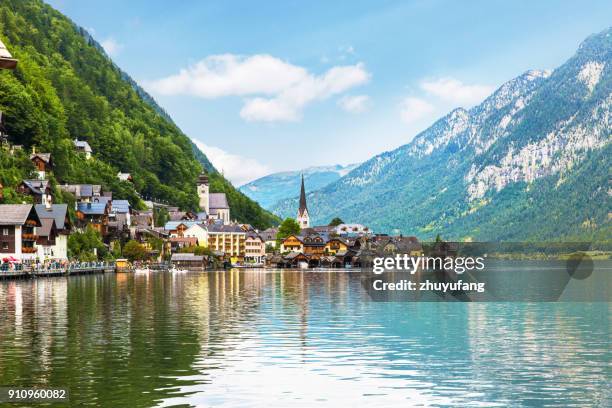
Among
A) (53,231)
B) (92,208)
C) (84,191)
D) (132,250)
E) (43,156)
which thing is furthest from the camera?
(84,191)

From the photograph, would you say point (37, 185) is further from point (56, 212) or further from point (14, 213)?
point (14, 213)

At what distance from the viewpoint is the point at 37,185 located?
151 meters

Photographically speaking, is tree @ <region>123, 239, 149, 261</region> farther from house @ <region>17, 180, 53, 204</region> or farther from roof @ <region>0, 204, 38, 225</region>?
roof @ <region>0, 204, 38, 225</region>

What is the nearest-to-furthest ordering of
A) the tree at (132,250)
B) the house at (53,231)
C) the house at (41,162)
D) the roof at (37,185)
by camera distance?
1. the house at (53,231)
2. the roof at (37,185)
3. the house at (41,162)
4. the tree at (132,250)

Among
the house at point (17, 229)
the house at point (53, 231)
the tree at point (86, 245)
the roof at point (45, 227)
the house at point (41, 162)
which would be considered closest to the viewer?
the house at point (17, 229)

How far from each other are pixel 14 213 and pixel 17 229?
2350mm

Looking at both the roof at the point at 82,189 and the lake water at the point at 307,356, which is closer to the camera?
the lake water at the point at 307,356

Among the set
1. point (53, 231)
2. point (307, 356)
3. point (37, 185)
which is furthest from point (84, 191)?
point (307, 356)

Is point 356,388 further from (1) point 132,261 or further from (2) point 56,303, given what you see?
(1) point 132,261

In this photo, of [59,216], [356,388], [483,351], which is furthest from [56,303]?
[59,216]

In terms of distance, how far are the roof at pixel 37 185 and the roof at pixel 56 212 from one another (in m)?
2.72

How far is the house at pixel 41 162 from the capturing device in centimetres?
16262

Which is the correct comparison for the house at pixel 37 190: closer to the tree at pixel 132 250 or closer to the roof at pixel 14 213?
the roof at pixel 14 213

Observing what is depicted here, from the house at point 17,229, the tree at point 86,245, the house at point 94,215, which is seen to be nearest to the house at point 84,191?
the house at point 94,215
